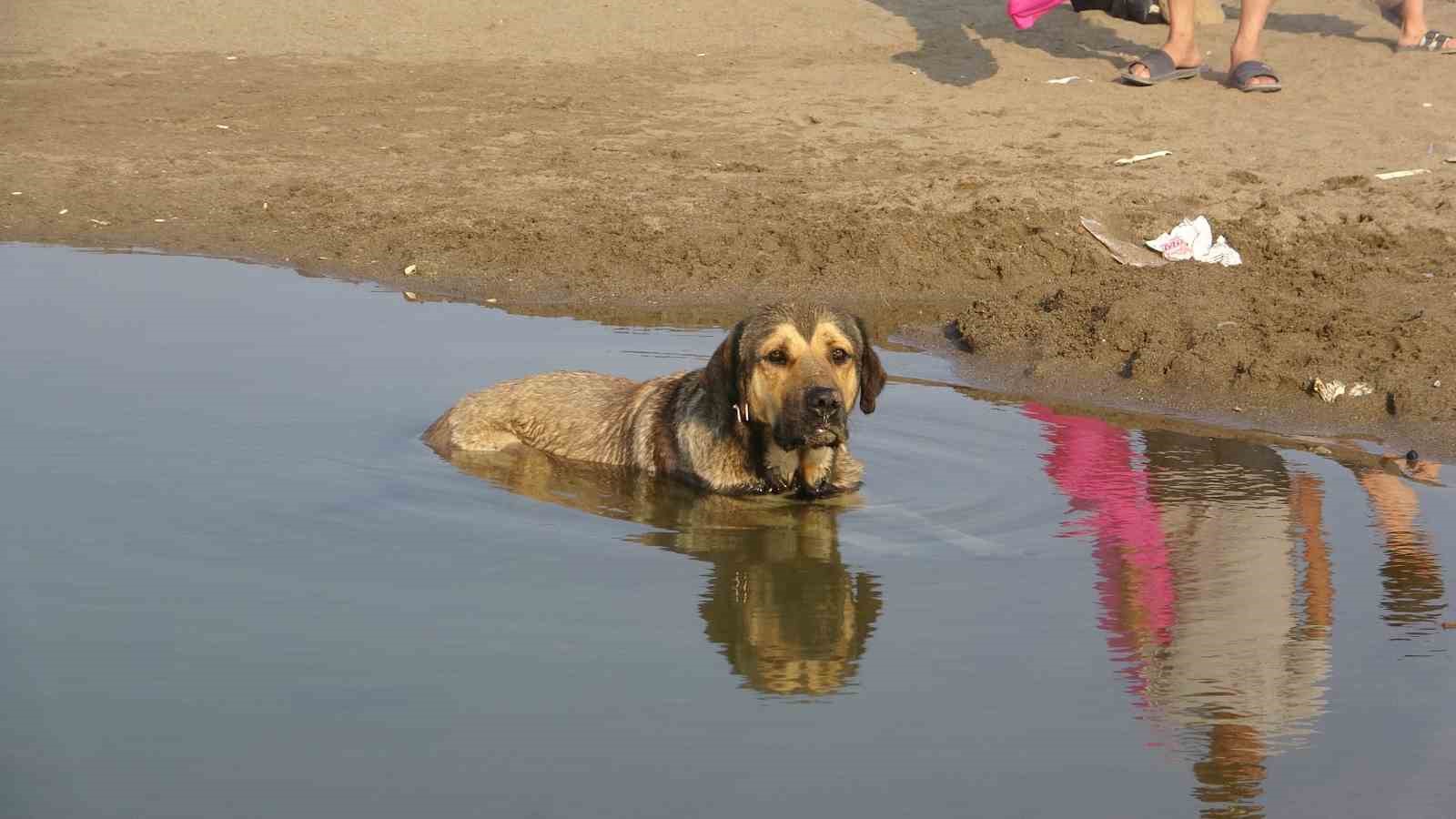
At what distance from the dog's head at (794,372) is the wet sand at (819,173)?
2.58 metres

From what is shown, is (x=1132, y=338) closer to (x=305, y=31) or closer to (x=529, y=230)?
(x=529, y=230)

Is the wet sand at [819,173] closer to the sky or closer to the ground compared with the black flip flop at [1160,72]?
closer to the ground

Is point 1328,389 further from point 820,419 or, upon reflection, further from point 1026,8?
point 1026,8

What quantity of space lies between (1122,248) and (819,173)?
272cm

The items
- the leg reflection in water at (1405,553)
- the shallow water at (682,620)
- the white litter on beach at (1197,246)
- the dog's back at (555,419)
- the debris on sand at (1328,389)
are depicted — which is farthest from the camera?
the white litter on beach at (1197,246)

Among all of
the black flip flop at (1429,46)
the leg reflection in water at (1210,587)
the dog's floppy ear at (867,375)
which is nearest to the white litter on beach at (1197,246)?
the leg reflection in water at (1210,587)

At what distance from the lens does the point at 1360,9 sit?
61.8 ft

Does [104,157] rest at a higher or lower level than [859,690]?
higher

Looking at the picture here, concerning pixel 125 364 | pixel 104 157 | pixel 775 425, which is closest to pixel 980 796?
pixel 775 425

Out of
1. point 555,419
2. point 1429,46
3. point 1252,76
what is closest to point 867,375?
point 555,419

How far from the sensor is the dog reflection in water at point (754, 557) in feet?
20.1

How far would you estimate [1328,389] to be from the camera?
959 cm

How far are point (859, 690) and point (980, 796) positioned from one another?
0.85 meters

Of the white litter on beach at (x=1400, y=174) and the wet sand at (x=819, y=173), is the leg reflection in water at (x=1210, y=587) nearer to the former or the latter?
the wet sand at (x=819, y=173)
